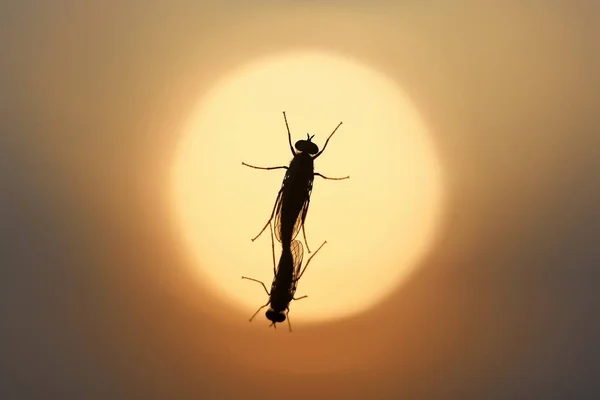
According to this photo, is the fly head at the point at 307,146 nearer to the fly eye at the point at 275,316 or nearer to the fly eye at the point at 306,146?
the fly eye at the point at 306,146

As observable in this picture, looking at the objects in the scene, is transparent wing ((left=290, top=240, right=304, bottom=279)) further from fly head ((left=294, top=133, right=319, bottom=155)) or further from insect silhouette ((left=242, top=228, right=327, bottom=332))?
fly head ((left=294, top=133, right=319, bottom=155))

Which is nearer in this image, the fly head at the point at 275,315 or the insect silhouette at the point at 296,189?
the insect silhouette at the point at 296,189

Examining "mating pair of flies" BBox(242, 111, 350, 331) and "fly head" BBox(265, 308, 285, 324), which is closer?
"mating pair of flies" BBox(242, 111, 350, 331)

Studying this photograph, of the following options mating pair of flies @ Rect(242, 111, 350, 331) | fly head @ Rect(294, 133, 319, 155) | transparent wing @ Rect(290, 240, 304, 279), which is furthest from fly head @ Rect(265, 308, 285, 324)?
fly head @ Rect(294, 133, 319, 155)

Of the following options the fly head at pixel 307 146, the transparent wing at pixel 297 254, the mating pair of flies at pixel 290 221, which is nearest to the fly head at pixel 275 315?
the mating pair of flies at pixel 290 221

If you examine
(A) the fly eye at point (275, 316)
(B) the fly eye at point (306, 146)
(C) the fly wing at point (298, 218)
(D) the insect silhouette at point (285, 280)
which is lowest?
(A) the fly eye at point (275, 316)

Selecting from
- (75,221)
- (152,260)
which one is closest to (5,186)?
(75,221)

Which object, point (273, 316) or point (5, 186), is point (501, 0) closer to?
point (273, 316)
